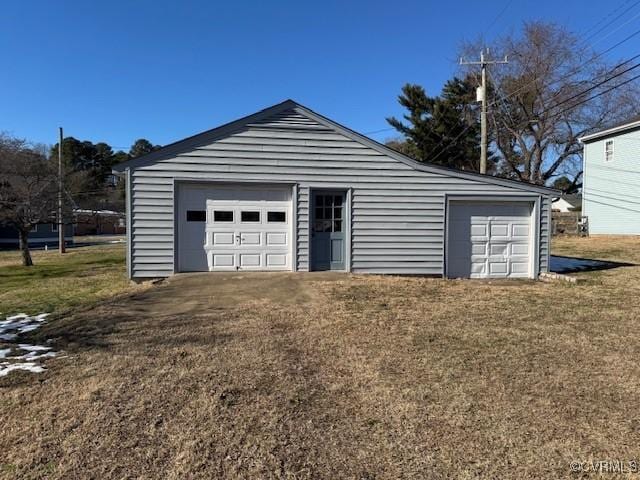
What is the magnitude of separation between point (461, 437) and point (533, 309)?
4.90 metres

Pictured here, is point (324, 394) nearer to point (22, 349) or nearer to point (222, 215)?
point (22, 349)

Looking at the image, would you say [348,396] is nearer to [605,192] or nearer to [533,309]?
[533,309]

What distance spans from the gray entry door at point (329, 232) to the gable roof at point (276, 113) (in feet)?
4.63

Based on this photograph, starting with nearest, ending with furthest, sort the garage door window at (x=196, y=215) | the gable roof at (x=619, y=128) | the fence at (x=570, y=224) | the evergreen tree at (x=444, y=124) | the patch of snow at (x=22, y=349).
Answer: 1. the patch of snow at (x=22, y=349)
2. the garage door window at (x=196, y=215)
3. the gable roof at (x=619, y=128)
4. the fence at (x=570, y=224)
5. the evergreen tree at (x=444, y=124)

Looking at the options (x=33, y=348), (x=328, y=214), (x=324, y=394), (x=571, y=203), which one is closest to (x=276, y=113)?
(x=328, y=214)

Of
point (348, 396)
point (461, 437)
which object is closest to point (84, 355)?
point (348, 396)

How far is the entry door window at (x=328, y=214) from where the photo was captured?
10539 mm

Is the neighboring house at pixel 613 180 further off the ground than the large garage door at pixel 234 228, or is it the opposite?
the neighboring house at pixel 613 180

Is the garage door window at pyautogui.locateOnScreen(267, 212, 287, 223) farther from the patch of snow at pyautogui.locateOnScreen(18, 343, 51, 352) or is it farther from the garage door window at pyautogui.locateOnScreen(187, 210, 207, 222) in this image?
the patch of snow at pyautogui.locateOnScreen(18, 343, 51, 352)

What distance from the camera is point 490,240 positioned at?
11.1 metres

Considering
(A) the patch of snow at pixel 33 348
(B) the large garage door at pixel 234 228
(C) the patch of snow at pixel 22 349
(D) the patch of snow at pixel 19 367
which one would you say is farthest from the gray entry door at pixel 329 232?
(D) the patch of snow at pixel 19 367

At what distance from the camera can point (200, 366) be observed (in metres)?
4.46

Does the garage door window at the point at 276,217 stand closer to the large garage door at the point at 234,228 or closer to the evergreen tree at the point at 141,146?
the large garage door at the point at 234,228

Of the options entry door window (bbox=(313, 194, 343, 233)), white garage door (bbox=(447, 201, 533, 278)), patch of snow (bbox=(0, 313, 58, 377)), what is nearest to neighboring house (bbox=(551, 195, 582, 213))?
white garage door (bbox=(447, 201, 533, 278))
